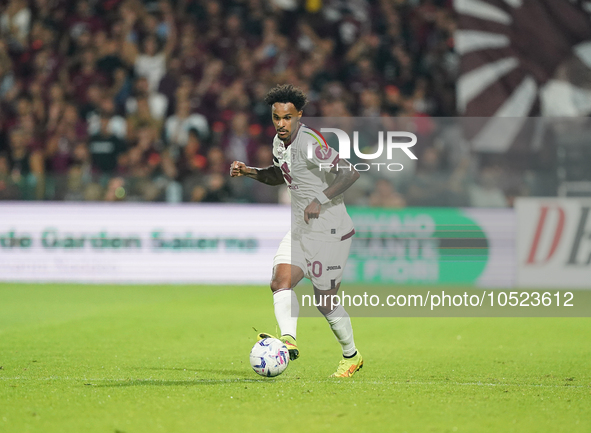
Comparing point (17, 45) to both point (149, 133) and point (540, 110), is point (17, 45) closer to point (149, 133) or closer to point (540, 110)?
point (149, 133)

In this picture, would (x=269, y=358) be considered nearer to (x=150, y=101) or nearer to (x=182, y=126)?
(x=182, y=126)

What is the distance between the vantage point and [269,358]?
5.95m

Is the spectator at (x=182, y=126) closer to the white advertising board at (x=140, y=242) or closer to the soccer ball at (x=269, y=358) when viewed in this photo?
the white advertising board at (x=140, y=242)

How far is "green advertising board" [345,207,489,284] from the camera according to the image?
12.5m

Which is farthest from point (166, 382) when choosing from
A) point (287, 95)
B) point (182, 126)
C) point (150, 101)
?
point (150, 101)

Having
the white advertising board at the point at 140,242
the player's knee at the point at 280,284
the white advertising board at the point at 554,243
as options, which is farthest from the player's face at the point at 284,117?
the white advertising board at the point at 140,242

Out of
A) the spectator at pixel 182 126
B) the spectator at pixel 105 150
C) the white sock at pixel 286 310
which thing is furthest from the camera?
the spectator at pixel 182 126

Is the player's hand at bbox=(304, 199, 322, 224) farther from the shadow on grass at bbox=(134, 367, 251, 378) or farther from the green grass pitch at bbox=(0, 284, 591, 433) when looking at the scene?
the shadow on grass at bbox=(134, 367, 251, 378)

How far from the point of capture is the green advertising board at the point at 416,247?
493 inches

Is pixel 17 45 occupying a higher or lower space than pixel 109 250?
higher

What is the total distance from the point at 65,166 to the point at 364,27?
Result: 658 cm

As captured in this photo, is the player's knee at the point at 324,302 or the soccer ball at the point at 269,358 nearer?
the soccer ball at the point at 269,358

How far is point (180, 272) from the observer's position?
13.5m

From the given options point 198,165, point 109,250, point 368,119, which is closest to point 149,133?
point 198,165
